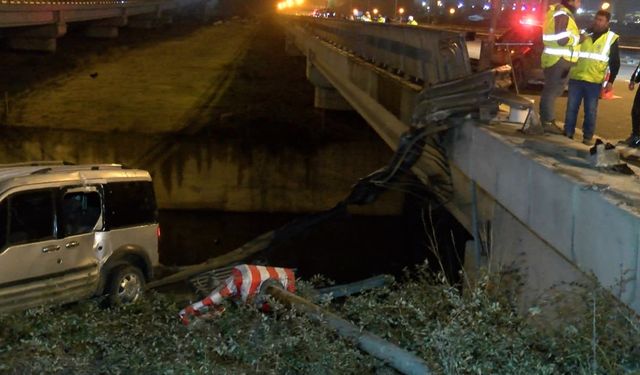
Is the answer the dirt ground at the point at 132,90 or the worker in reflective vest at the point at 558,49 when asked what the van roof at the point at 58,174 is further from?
the dirt ground at the point at 132,90

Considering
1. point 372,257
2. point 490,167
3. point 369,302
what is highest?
point 490,167

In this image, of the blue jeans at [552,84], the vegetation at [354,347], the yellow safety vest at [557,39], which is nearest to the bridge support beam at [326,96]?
the blue jeans at [552,84]

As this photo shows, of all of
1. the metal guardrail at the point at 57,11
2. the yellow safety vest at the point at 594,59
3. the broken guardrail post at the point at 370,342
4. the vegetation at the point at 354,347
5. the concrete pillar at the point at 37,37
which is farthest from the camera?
the concrete pillar at the point at 37,37

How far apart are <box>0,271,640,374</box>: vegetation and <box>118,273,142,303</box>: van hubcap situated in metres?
5.10

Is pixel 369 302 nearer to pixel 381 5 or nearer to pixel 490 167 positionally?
pixel 490 167

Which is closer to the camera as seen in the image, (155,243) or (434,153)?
(434,153)

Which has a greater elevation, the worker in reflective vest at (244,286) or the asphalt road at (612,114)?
the asphalt road at (612,114)

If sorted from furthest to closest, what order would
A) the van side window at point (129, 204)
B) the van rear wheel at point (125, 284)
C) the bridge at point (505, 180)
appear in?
the van side window at point (129, 204)
the van rear wheel at point (125, 284)
the bridge at point (505, 180)

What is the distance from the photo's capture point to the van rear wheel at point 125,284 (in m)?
10.7

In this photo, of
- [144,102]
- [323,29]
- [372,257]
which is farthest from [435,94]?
[144,102]

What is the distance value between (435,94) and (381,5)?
106056 millimetres

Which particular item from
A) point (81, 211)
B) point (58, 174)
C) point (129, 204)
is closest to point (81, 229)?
point (81, 211)

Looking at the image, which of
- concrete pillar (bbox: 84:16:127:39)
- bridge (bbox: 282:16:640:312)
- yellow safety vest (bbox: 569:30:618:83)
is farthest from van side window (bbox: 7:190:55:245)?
concrete pillar (bbox: 84:16:127:39)

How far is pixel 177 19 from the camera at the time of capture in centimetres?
7744
